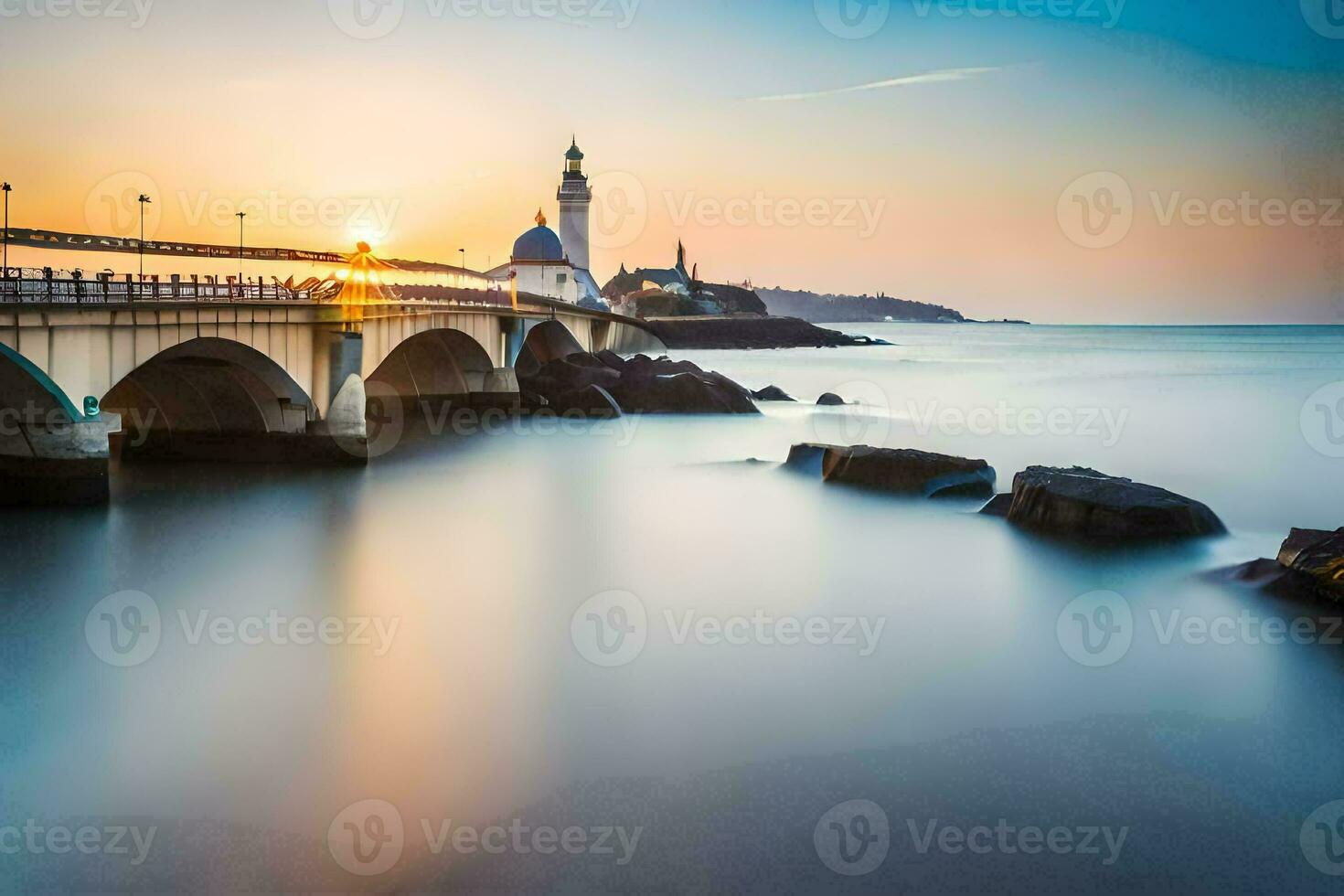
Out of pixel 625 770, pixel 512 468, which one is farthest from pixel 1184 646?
pixel 512 468

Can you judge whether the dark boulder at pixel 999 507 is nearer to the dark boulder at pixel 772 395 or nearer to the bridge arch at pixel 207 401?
A: the bridge arch at pixel 207 401

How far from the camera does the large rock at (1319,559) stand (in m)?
15.4

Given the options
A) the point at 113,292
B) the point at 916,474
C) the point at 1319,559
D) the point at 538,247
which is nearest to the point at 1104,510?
the point at 1319,559

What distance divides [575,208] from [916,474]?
106 m

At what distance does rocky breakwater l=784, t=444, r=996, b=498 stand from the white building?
235ft

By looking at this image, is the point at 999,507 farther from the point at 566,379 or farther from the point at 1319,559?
the point at 566,379

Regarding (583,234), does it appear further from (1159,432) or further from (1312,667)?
(1312,667)

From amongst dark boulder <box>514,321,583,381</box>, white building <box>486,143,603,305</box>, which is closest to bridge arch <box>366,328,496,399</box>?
dark boulder <box>514,321,583,381</box>

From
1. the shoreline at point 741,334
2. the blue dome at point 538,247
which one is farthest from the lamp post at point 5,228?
the shoreline at point 741,334

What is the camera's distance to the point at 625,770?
10.5m

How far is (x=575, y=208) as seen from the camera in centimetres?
12550

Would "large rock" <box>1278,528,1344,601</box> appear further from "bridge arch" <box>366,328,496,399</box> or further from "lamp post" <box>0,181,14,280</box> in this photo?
"bridge arch" <box>366,328,496,399</box>

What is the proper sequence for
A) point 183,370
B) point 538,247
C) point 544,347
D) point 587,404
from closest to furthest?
point 183,370
point 587,404
point 544,347
point 538,247

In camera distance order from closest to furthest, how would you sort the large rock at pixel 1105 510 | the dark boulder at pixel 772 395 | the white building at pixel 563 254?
the large rock at pixel 1105 510, the dark boulder at pixel 772 395, the white building at pixel 563 254
